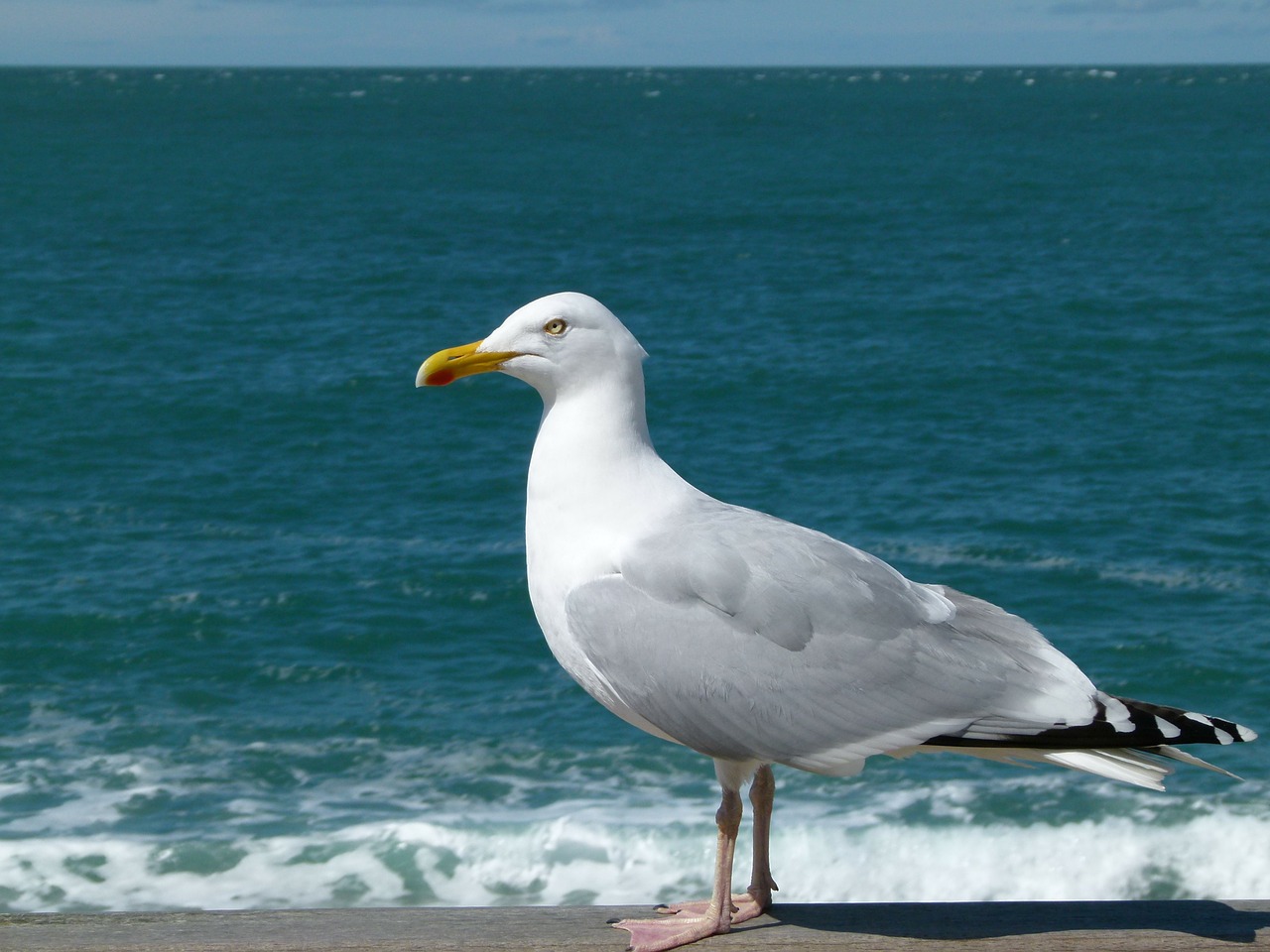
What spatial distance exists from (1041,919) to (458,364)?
195cm

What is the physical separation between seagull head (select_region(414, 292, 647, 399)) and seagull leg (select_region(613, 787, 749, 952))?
1174 millimetres

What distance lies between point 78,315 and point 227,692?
2277cm

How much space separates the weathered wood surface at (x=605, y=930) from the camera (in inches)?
133

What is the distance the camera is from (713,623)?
148 inches

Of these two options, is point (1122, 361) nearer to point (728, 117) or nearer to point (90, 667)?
point (90, 667)

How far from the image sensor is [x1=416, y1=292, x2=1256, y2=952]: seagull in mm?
3711

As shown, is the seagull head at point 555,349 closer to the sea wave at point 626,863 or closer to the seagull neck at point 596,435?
the seagull neck at point 596,435

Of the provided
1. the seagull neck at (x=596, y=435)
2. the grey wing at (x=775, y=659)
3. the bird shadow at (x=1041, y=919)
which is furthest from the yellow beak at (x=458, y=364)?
the bird shadow at (x=1041, y=919)

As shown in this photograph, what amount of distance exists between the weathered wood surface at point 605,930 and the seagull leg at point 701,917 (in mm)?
40

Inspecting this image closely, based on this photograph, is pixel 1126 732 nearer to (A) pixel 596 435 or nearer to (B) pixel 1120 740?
(B) pixel 1120 740

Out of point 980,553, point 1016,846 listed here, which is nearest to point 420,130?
point 980,553

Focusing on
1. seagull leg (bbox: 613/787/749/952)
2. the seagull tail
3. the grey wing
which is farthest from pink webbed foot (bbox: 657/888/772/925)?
the seagull tail

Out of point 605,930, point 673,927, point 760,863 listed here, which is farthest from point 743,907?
point 605,930

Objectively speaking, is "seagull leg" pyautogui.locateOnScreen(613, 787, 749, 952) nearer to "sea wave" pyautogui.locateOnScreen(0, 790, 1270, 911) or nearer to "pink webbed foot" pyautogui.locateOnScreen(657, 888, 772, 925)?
"pink webbed foot" pyautogui.locateOnScreen(657, 888, 772, 925)
